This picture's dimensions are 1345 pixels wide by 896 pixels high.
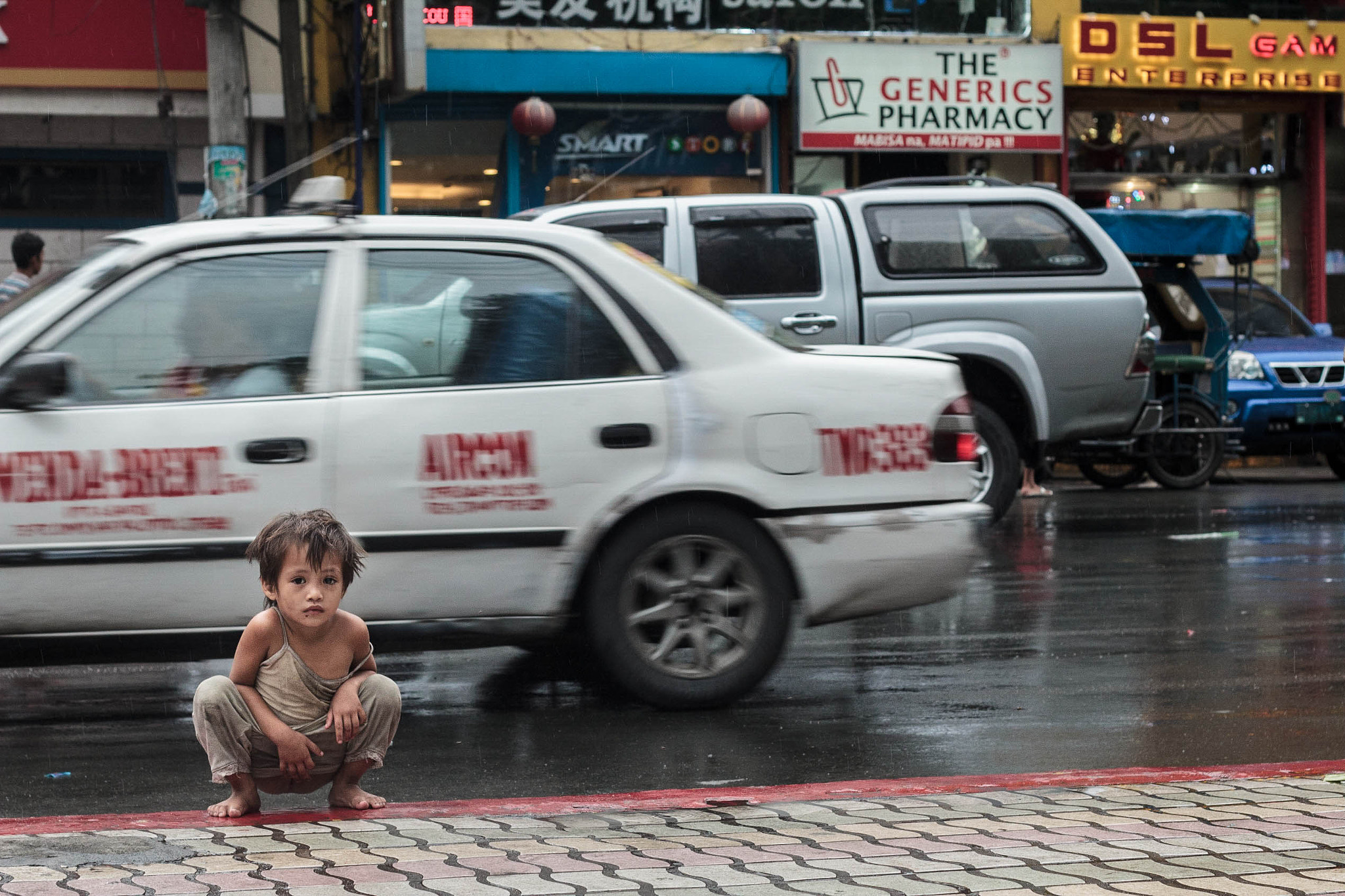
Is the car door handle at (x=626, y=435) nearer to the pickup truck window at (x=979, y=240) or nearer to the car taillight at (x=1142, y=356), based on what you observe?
the pickup truck window at (x=979, y=240)

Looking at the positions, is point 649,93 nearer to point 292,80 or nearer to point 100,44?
point 292,80

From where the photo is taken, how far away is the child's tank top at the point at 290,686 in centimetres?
413

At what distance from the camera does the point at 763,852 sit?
375 cm

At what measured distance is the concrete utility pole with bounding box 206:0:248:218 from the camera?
16234 millimetres

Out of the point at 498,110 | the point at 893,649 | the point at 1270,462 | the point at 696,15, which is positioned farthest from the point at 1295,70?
the point at 893,649

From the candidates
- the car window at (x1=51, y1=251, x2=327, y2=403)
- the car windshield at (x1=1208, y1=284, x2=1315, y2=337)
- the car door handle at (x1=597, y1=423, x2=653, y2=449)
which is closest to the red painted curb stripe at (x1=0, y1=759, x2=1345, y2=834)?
the car door handle at (x1=597, y1=423, x2=653, y2=449)

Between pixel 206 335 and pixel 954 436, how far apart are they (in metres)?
2.51

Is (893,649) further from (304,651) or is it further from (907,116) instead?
(907,116)

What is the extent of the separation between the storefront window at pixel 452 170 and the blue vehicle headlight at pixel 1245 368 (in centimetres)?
817

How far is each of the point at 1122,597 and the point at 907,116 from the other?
12337 mm

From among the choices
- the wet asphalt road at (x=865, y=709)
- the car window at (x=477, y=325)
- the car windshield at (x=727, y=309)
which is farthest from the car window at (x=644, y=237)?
the car window at (x=477, y=325)

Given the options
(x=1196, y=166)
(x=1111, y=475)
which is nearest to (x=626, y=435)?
(x=1111, y=475)

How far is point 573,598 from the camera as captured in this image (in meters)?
5.74

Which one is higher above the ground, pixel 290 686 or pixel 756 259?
pixel 756 259
